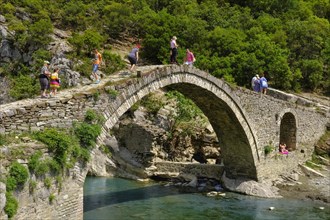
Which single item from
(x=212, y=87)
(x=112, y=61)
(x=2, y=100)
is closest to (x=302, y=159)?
(x=212, y=87)

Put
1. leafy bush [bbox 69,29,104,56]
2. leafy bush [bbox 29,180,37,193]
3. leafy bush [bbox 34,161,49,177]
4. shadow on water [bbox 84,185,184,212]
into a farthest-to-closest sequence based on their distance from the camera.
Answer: leafy bush [bbox 69,29,104,56]
shadow on water [bbox 84,185,184,212]
leafy bush [bbox 34,161,49,177]
leafy bush [bbox 29,180,37,193]

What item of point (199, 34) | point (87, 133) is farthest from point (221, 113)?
point (199, 34)

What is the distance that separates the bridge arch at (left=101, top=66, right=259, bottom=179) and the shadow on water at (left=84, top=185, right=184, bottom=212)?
10.0ft

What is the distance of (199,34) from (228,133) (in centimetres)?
1256

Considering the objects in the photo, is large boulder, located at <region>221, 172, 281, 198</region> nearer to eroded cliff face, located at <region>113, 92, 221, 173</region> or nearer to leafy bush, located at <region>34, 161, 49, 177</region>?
eroded cliff face, located at <region>113, 92, 221, 173</region>

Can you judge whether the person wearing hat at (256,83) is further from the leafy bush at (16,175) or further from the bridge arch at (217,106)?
the leafy bush at (16,175)

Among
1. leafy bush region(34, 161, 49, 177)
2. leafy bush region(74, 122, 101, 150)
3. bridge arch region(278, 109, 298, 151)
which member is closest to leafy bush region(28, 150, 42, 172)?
leafy bush region(34, 161, 49, 177)

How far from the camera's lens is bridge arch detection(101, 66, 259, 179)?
10.9m

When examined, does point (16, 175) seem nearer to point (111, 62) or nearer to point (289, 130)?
point (289, 130)

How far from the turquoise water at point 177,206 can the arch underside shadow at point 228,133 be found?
167 cm

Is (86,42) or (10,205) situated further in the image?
(86,42)

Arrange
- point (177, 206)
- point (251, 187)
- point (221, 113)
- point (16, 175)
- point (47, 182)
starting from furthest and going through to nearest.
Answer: point (251, 187) → point (221, 113) → point (177, 206) → point (47, 182) → point (16, 175)

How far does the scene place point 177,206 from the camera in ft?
45.9

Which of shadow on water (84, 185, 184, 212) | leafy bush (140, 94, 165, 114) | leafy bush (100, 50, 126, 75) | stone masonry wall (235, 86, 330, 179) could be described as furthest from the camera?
leafy bush (100, 50, 126, 75)
